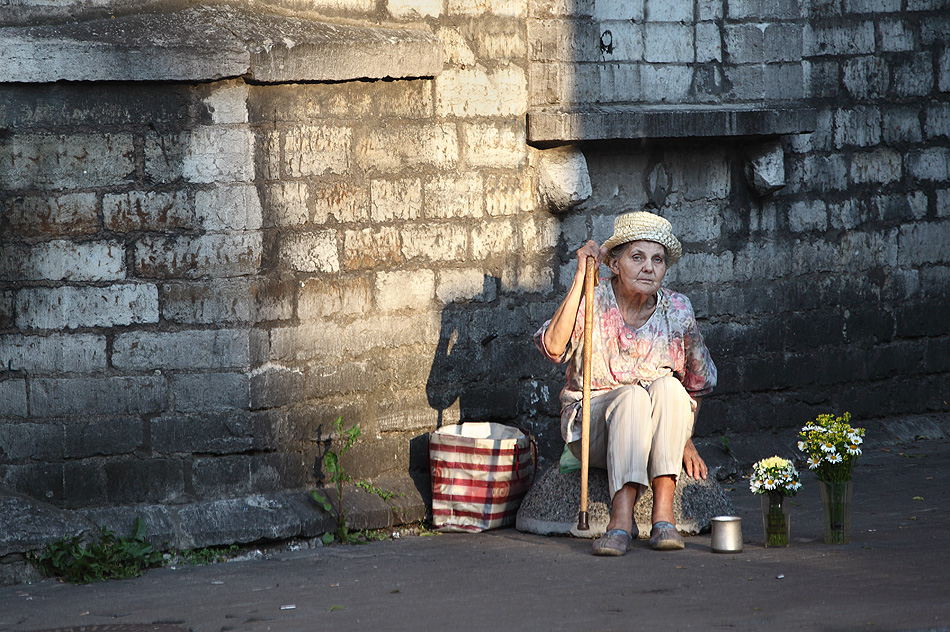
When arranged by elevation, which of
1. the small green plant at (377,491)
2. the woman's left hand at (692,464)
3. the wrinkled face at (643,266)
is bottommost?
the small green plant at (377,491)

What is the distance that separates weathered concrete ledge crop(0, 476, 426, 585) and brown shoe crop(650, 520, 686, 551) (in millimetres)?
1302

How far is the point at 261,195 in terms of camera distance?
18.5ft

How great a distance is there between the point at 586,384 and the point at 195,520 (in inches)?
69.6

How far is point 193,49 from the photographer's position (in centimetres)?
532

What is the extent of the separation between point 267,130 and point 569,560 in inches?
88.5

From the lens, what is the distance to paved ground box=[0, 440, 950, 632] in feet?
14.2

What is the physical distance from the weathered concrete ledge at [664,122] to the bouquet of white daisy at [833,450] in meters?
2.01

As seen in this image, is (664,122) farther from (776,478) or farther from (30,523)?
(30,523)

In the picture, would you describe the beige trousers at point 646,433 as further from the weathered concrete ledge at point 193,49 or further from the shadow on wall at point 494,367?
the weathered concrete ledge at point 193,49

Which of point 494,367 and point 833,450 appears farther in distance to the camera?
point 494,367

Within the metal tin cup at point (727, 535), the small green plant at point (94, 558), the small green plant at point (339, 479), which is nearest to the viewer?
the small green plant at point (94, 558)

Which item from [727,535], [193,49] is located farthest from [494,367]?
[193,49]

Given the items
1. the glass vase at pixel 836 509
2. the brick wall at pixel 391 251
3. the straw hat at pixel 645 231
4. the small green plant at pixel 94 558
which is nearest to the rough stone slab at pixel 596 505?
the glass vase at pixel 836 509

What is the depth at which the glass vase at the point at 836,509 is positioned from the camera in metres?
5.37
